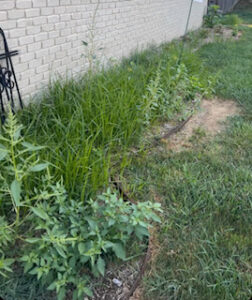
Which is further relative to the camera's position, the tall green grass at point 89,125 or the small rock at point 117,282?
the tall green grass at point 89,125

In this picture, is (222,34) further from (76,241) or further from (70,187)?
(76,241)

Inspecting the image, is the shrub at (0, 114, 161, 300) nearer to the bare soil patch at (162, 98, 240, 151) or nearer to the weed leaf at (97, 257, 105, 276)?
the weed leaf at (97, 257, 105, 276)

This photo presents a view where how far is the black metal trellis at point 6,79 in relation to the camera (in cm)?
254

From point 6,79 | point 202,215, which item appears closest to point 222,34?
point 6,79

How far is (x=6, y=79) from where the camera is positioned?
2676 mm

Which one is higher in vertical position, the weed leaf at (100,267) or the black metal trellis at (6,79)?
the black metal trellis at (6,79)

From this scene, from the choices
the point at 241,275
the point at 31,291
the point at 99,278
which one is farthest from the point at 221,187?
the point at 31,291

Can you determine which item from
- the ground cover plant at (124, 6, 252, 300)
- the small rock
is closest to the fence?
the ground cover plant at (124, 6, 252, 300)

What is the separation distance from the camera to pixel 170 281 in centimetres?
168

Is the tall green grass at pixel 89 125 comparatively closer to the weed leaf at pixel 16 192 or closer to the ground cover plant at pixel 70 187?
the ground cover plant at pixel 70 187

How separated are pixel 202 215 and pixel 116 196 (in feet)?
2.11

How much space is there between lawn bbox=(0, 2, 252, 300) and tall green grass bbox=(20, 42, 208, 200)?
13 mm

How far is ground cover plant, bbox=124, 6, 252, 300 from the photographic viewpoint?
167 centimetres

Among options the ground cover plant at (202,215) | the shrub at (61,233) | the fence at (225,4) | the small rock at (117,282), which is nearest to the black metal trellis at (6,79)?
the shrub at (61,233)
